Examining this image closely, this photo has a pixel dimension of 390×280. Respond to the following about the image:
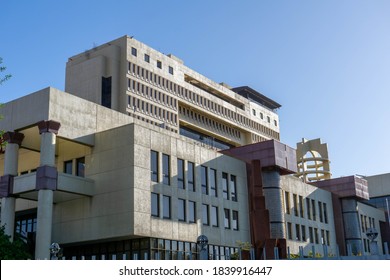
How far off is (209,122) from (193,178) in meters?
67.3

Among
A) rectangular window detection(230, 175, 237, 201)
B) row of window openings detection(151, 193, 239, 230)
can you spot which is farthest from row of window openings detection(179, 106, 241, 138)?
row of window openings detection(151, 193, 239, 230)

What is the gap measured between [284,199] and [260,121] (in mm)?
72097

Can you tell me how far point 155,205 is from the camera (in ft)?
151

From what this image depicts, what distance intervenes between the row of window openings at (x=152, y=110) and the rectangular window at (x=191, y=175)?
149 ft

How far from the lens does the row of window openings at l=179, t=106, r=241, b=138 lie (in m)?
111

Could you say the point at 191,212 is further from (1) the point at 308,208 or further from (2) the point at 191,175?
(1) the point at 308,208

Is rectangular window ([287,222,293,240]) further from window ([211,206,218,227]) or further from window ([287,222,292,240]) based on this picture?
window ([211,206,218,227])

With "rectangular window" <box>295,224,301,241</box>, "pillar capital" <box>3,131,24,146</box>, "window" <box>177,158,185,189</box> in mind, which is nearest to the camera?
"pillar capital" <box>3,131,24,146</box>

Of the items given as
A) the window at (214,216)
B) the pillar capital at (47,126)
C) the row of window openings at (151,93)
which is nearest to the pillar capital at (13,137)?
the pillar capital at (47,126)

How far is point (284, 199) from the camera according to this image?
62781 millimetres

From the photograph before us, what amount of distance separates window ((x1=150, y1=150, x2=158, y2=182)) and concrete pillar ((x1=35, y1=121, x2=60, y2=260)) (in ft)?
26.3

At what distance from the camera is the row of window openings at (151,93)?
96.1m
